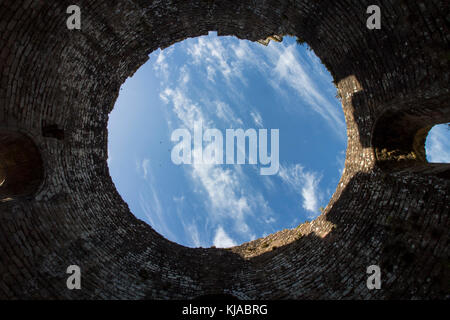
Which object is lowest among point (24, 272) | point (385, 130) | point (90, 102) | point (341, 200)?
point (24, 272)

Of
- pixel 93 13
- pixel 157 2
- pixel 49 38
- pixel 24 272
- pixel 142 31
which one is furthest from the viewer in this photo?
pixel 142 31

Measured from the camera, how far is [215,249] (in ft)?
31.7

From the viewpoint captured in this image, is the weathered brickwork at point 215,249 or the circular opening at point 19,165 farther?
the circular opening at point 19,165

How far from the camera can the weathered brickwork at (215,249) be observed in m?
5.43

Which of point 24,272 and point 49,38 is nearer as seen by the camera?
point 24,272

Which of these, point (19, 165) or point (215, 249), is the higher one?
point (19, 165)

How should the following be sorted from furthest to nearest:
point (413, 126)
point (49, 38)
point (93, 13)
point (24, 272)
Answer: point (413, 126) < point (93, 13) < point (49, 38) < point (24, 272)

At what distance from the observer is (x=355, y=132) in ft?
25.9

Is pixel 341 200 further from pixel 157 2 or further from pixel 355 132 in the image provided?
pixel 157 2

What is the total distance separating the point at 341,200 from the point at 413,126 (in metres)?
2.88

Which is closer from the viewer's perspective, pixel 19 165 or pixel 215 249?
pixel 19 165

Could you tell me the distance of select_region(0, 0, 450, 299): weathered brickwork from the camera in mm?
5434

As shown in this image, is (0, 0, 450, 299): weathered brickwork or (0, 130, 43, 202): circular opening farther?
(0, 130, 43, 202): circular opening

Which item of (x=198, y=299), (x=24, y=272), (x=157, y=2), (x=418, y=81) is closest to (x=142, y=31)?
(x=157, y=2)
